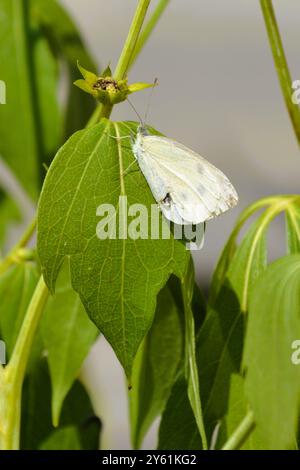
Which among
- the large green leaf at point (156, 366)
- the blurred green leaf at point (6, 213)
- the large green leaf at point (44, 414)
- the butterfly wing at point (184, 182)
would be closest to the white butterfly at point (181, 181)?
the butterfly wing at point (184, 182)

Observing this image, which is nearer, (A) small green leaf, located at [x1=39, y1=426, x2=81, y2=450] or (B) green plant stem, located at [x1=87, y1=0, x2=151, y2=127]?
(B) green plant stem, located at [x1=87, y1=0, x2=151, y2=127]

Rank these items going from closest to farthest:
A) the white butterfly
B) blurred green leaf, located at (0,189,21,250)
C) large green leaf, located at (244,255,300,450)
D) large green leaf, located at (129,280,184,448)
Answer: large green leaf, located at (244,255,300,450), the white butterfly, large green leaf, located at (129,280,184,448), blurred green leaf, located at (0,189,21,250)

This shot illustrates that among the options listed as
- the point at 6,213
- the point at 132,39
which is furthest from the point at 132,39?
the point at 6,213

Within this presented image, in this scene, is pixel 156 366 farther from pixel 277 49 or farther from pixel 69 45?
pixel 69 45

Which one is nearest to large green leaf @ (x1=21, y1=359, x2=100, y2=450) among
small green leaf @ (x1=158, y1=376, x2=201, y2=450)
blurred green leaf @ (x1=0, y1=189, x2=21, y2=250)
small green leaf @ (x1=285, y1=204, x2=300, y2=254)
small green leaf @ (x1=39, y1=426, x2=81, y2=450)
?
small green leaf @ (x1=39, y1=426, x2=81, y2=450)

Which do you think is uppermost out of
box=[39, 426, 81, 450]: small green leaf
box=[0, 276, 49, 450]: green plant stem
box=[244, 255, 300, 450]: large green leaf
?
box=[244, 255, 300, 450]: large green leaf

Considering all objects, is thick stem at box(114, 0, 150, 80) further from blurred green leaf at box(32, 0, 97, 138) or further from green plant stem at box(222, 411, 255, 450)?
blurred green leaf at box(32, 0, 97, 138)

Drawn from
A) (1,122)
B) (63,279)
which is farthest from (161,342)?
(1,122)

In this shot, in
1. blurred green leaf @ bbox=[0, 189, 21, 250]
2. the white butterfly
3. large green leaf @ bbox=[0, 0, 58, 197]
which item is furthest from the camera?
blurred green leaf @ bbox=[0, 189, 21, 250]
